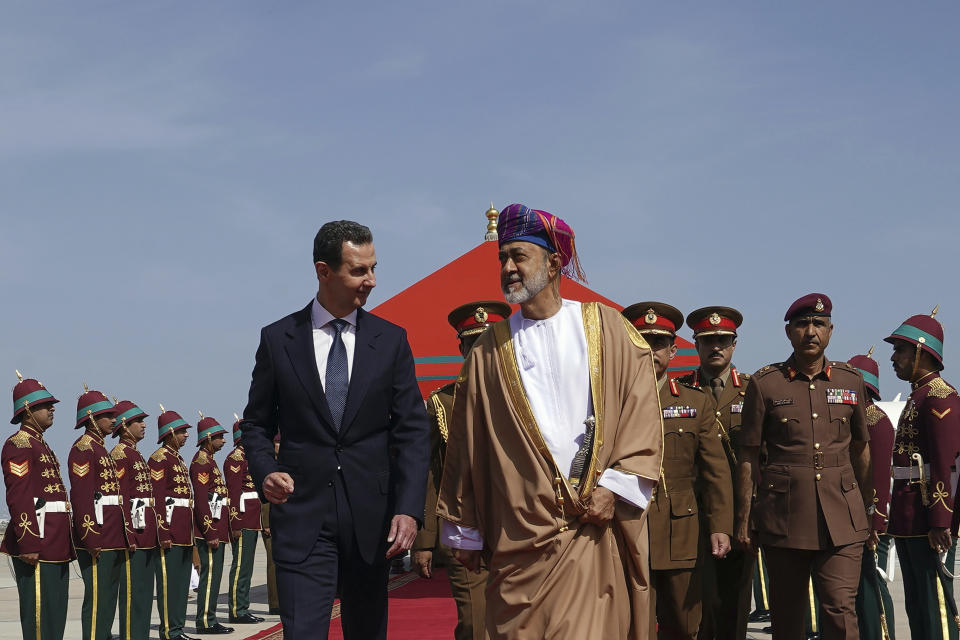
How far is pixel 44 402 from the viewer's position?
9438 mm

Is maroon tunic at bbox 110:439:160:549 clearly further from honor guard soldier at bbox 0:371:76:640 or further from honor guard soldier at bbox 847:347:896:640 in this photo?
honor guard soldier at bbox 847:347:896:640

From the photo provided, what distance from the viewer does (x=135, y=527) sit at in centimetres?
1078

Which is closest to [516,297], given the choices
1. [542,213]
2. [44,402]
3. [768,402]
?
[542,213]

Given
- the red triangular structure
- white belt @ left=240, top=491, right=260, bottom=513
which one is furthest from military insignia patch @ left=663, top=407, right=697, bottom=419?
white belt @ left=240, top=491, right=260, bottom=513

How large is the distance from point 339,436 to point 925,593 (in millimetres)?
4143

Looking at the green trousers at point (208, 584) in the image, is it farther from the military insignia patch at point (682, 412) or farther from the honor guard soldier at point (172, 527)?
the military insignia patch at point (682, 412)

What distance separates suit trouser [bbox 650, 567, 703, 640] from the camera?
716 centimetres

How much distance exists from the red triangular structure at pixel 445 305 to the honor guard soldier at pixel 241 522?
7.63 feet

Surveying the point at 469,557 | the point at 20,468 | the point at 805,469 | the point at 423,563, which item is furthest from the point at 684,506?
the point at 20,468

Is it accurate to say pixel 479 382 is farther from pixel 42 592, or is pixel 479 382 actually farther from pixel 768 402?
pixel 42 592

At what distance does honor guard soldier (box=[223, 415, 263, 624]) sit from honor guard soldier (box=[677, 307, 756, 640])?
676cm

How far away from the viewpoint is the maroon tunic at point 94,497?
9812mm

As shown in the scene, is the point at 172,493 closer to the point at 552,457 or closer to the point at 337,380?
the point at 337,380

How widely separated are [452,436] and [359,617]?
0.85 meters
